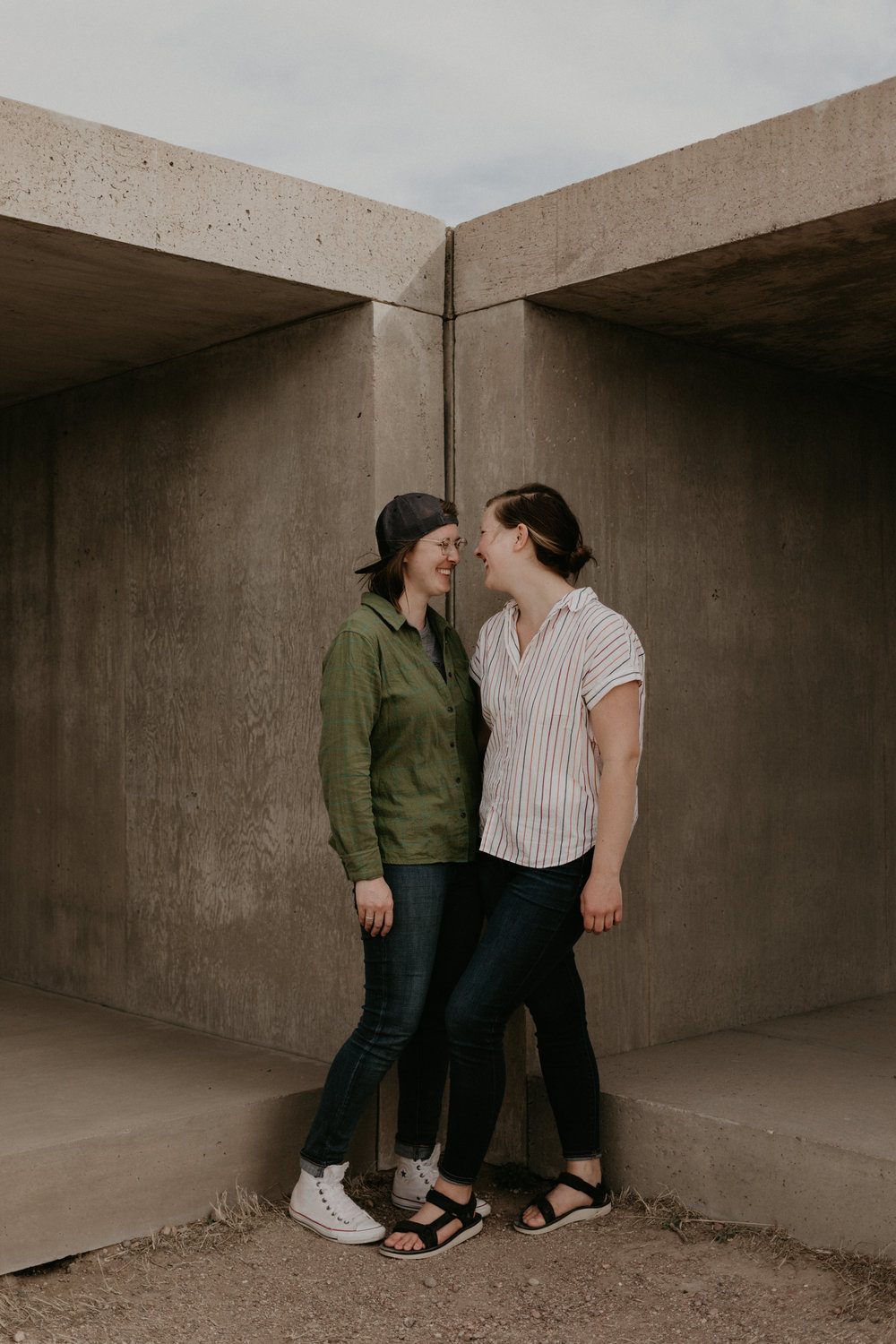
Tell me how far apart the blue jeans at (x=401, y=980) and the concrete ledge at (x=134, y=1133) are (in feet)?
Answer: 1.08

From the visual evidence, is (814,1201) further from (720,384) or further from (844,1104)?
(720,384)

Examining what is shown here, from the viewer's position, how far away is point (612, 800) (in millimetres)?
3088

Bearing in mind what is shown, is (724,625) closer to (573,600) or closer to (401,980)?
(573,600)

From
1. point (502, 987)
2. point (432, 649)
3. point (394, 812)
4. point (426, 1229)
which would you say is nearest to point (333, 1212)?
point (426, 1229)

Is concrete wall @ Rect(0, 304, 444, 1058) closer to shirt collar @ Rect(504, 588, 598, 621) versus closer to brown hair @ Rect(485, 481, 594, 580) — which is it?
brown hair @ Rect(485, 481, 594, 580)

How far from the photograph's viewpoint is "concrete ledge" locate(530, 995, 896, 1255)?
10.4 feet

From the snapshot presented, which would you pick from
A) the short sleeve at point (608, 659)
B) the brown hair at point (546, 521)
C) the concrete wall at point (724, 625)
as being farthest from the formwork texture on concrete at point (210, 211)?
the short sleeve at point (608, 659)

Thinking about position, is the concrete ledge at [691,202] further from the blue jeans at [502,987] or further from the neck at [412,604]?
the blue jeans at [502,987]

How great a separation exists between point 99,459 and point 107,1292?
299cm

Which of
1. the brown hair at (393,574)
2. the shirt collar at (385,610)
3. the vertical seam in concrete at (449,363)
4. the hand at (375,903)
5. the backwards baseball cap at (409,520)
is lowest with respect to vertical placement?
the hand at (375,903)

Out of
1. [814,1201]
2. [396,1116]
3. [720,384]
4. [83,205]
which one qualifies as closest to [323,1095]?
[396,1116]

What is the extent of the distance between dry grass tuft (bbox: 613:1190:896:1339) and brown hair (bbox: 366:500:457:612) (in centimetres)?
169

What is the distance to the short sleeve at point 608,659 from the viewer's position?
3.12 m

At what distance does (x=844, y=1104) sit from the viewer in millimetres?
3543
